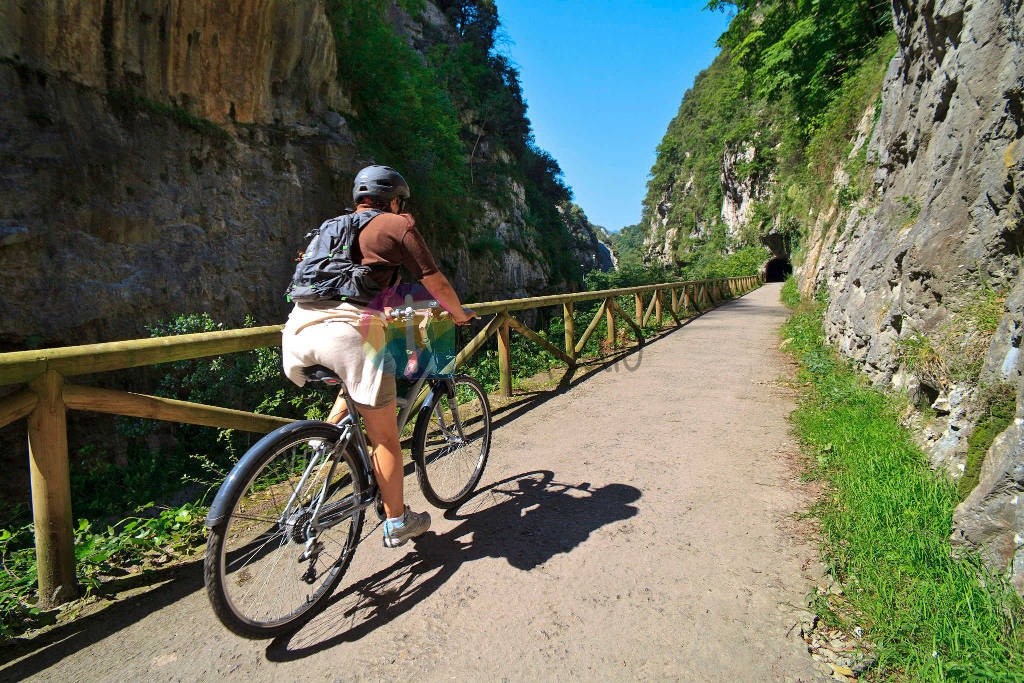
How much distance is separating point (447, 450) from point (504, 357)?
8.28 ft

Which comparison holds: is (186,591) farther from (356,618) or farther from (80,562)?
(356,618)

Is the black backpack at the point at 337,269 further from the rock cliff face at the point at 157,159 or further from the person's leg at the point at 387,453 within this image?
the rock cliff face at the point at 157,159

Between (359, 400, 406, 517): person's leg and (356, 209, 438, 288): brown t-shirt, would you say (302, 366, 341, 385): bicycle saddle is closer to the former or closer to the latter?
(359, 400, 406, 517): person's leg

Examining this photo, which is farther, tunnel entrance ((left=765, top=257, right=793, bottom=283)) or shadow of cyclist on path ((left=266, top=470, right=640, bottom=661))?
tunnel entrance ((left=765, top=257, right=793, bottom=283))

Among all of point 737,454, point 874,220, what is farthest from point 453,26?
point 737,454

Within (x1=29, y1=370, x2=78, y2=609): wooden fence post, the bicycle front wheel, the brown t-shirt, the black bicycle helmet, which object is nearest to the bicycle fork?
the bicycle front wheel

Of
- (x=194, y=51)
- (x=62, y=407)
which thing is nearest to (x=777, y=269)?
(x=194, y=51)

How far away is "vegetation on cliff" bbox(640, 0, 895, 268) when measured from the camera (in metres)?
13.4

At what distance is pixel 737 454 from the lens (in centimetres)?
386

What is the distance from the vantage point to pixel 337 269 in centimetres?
221

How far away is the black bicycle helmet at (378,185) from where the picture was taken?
94.7 inches

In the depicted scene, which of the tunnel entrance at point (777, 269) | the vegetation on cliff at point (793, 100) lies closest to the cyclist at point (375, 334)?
the vegetation on cliff at point (793, 100)

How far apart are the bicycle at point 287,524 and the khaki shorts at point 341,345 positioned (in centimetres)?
7

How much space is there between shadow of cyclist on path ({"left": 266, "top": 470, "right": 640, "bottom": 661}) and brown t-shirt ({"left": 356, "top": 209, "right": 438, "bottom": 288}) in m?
1.44
